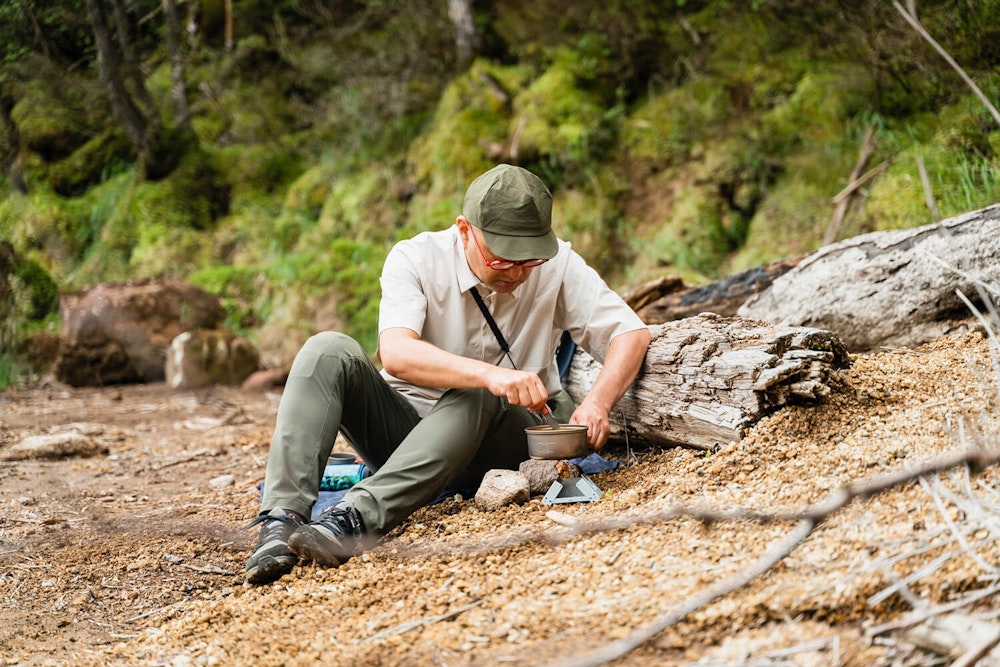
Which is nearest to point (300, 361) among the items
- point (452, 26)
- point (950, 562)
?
point (950, 562)

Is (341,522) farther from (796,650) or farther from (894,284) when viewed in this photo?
(894,284)

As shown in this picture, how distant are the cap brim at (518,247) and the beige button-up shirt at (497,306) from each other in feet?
0.85

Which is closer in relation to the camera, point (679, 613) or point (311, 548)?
point (679, 613)

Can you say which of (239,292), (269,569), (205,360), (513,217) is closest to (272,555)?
(269,569)

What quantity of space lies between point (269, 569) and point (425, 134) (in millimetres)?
7503

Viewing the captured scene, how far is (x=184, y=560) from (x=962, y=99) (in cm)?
544

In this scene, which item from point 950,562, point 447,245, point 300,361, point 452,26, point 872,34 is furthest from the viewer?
point 452,26

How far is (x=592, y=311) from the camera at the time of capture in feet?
10.9

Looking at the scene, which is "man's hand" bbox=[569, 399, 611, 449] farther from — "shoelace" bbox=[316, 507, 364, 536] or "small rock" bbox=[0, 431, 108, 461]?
"small rock" bbox=[0, 431, 108, 461]

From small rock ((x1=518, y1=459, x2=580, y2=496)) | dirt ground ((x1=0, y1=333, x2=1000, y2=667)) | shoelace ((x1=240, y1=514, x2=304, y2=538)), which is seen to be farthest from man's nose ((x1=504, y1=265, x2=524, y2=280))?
shoelace ((x1=240, y1=514, x2=304, y2=538))

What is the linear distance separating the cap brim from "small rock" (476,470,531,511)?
31.3 inches

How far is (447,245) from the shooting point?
3312 millimetres

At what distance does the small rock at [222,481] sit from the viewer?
4.24 m

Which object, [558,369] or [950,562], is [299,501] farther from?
[950,562]
